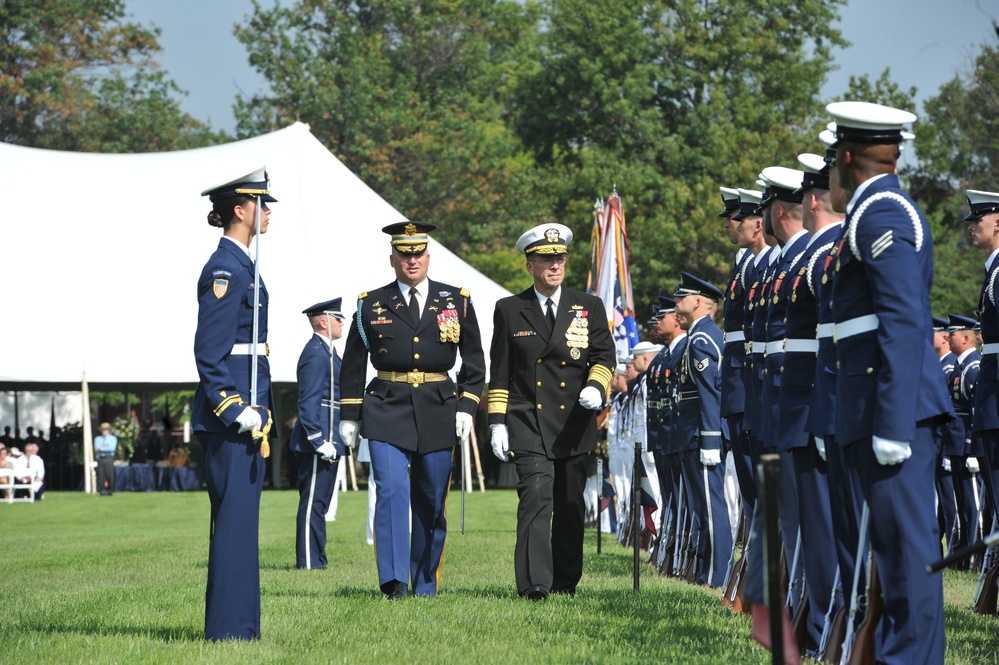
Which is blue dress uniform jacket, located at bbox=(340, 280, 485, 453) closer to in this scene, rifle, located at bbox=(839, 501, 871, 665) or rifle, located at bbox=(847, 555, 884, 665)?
rifle, located at bbox=(839, 501, 871, 665)

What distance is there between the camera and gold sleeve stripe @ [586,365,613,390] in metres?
9.87

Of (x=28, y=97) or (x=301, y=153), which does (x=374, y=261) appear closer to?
(x=301, y=153)

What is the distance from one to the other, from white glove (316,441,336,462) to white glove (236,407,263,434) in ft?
19.2

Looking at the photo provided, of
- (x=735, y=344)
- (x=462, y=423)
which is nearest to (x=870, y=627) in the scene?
(x=735, y=344)

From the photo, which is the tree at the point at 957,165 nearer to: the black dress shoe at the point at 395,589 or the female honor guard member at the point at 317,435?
the female honor guard member at the point at 317,435

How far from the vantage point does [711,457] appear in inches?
420

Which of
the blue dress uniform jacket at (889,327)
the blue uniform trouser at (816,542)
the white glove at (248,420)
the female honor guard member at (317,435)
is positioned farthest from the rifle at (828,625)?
the female honor guard member at (317,435)

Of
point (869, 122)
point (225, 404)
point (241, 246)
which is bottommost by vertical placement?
point (225, 404)

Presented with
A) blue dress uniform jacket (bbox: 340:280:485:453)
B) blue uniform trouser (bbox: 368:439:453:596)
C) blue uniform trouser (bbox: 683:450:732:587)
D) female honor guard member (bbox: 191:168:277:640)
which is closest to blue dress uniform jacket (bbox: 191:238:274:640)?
female honor guard member (bbox: 191:168:277:640)

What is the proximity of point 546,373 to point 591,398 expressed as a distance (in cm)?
40

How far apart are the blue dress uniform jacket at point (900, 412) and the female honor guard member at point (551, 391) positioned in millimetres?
4021

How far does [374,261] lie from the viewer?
27.7 metres

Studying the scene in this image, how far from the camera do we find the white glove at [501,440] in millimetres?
9805

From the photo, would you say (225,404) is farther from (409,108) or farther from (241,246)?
(409,108)
